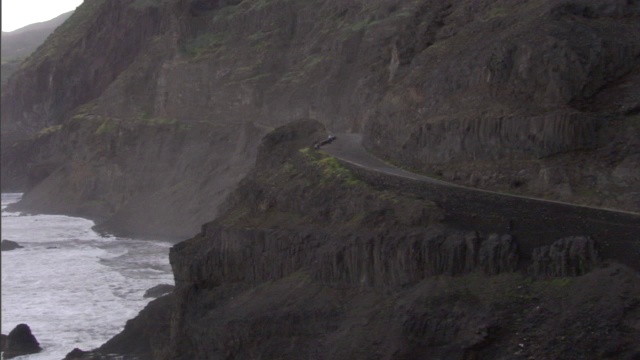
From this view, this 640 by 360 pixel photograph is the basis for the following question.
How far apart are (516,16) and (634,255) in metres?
9.85

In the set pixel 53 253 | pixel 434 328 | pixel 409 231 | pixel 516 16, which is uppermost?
pixel 516 16

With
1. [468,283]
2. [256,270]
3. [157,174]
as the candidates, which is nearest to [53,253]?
[157,174]

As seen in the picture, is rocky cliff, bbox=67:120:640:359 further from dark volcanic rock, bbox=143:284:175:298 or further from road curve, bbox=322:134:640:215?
dark volcanic rock, bbox=143:284:175:298

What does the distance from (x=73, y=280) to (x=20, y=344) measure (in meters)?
10.2

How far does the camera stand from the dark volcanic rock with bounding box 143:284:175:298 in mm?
32938

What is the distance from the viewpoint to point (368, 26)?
48562 millimetres

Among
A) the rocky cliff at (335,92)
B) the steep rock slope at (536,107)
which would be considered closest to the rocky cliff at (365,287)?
the steep rock slope at (536,107)

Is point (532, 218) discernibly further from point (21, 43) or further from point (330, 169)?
point (21, 43)

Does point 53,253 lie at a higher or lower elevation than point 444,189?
lower

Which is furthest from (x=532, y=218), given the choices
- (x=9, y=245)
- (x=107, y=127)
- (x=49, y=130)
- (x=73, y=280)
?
(x=49, y=130)

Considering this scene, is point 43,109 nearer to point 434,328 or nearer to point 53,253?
point 53,253

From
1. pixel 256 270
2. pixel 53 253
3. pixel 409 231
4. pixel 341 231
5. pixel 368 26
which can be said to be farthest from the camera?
pixel 368 26

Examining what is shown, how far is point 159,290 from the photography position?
33.2m

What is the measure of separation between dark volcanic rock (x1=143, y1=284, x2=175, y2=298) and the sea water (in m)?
Answer: 0.30
